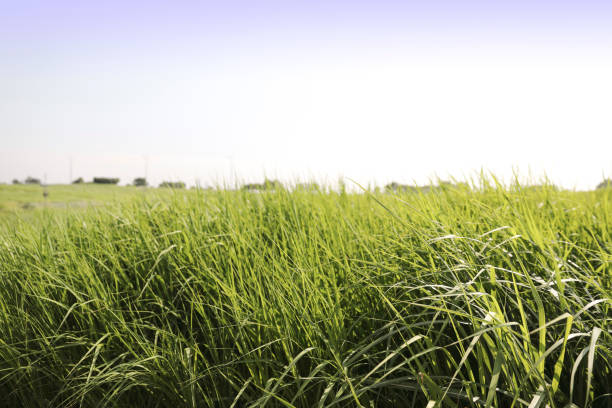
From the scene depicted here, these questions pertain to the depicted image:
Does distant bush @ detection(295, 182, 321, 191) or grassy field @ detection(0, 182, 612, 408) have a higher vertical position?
distant bush @ detection(295, 182, 321, 191)

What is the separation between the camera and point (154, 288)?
2.80 meters

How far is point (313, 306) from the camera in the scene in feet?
6.40

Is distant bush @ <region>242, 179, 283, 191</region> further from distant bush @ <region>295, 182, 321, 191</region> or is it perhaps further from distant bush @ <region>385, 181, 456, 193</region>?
distant bush @ <region>385, 181, 456, 193</region>

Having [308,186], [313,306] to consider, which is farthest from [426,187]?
[313,306]

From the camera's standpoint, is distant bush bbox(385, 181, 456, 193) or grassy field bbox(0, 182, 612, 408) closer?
grassy field bbox(0, 182, 612, 408)

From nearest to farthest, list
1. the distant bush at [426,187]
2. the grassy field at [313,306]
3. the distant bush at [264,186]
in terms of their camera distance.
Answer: the grassy field at [313,306] < the distant bush at [426,187] < the distant bush at [264,186]

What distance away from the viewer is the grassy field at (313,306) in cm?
162

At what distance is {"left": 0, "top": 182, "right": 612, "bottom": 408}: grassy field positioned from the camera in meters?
1.62

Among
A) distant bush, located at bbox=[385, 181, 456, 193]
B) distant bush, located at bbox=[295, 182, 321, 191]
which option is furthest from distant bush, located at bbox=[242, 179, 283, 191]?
distant bush, located at bbox=[385, 181, 456, 193]

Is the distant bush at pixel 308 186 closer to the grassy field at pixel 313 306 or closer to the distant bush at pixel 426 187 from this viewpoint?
the grassy field at pixel 313 306

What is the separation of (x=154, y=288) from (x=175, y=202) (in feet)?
4.00

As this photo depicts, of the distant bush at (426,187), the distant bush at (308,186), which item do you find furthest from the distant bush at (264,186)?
the distant bush at (426,187)

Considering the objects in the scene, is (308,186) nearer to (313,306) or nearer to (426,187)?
(426,187)

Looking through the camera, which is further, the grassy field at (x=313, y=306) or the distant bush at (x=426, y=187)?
the distant bush at (x=426, y=187)
